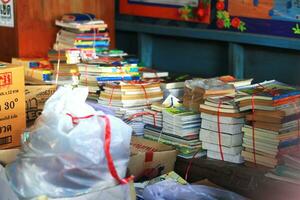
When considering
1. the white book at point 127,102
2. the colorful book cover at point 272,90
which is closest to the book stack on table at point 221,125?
the colorful book cover at point 272,90

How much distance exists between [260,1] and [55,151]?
1.93 meters

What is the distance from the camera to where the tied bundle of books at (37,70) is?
165 inches

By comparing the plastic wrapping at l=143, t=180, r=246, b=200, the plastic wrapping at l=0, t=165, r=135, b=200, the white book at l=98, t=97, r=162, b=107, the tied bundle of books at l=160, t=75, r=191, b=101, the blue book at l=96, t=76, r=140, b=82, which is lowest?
the plastic wrapping at l=143, t=180, r=246, b=200

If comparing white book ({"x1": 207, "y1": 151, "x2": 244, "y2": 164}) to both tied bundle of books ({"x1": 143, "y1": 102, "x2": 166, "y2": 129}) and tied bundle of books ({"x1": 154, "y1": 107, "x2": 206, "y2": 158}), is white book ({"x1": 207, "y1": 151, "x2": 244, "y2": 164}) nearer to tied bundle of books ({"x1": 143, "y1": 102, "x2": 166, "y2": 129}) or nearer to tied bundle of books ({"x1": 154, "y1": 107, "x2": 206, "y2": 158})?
tied bundle of books ({"x1": 154, "y1": 107, "x2": 206, "y2": 158})

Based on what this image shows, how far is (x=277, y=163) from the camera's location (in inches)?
128

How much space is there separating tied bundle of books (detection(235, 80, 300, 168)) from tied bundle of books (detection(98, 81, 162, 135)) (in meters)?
0.74

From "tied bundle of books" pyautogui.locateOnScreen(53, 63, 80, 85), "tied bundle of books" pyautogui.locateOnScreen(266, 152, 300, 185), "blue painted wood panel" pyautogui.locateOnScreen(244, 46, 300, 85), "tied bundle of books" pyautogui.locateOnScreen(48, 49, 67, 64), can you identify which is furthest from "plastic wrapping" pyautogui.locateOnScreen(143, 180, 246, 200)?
"tied bundle of books" pyautogui.locateOnScreen(48, 49, 67, 64)

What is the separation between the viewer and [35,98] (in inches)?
157

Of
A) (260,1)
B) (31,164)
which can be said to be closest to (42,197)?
(31,164)

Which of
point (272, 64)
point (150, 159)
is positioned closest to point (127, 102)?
point (150, 159)

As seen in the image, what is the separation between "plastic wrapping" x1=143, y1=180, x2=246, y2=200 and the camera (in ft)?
9.96

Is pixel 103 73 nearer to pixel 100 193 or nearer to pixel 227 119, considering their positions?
pixel 227 119

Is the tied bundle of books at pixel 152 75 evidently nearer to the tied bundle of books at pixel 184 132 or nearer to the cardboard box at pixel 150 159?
the tied bundle of books at pixel 184 132

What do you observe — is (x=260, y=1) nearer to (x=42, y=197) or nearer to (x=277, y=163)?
(x=277, y=163)
